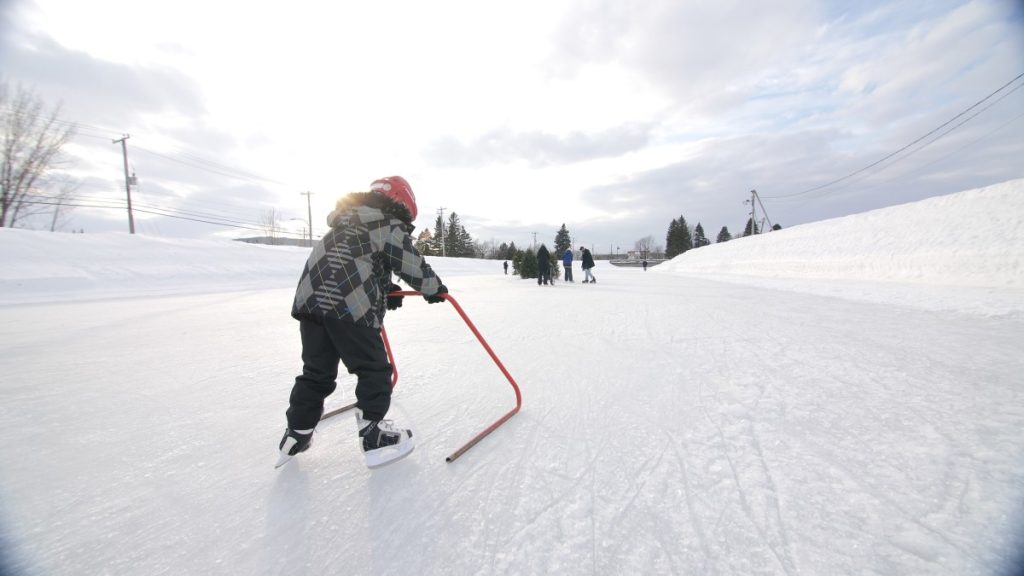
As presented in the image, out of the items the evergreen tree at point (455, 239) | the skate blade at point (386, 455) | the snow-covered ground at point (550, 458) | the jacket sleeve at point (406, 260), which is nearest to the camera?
the snow-covered ground at point (550, 458)

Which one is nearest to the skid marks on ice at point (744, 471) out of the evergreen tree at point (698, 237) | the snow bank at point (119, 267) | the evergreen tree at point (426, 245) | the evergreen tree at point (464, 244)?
the snow bank at point (119, 267)

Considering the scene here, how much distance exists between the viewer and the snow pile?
7332mm

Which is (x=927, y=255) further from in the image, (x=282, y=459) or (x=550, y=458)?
(x=282, y=459)

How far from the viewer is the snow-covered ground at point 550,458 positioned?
50.6 inches

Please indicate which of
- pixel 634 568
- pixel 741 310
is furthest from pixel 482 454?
pixel 741 310

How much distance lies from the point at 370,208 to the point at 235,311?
6832 millimetres

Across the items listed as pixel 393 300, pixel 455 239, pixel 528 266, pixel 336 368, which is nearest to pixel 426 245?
pixel 455 239

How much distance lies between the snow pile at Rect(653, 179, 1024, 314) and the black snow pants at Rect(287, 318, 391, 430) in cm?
828

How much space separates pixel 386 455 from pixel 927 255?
14.9 metres

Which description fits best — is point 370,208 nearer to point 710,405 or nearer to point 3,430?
point 710,405

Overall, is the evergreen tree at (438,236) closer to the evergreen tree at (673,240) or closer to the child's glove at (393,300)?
the evergreen tree at (673,240)

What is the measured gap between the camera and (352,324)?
1.81 metres

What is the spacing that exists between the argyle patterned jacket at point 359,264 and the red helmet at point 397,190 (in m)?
0.04

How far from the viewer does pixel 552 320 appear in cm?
579
